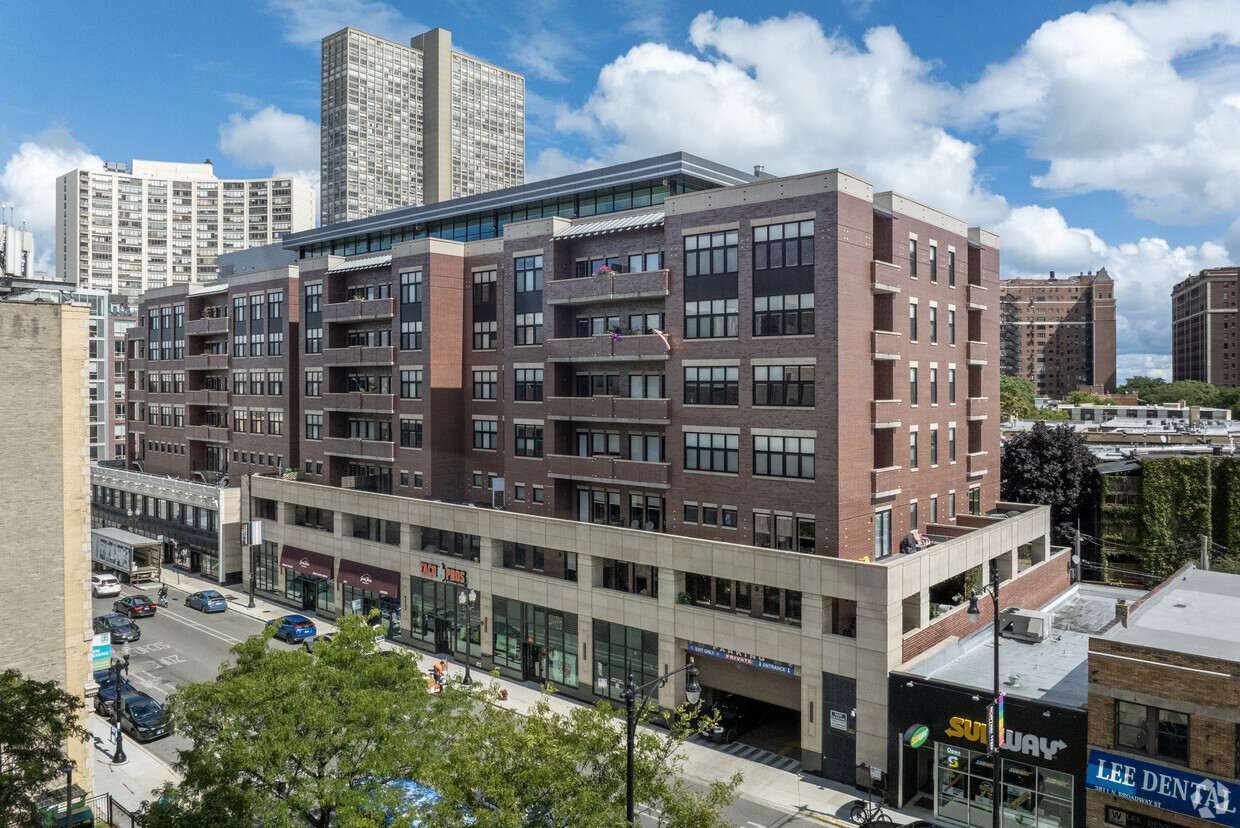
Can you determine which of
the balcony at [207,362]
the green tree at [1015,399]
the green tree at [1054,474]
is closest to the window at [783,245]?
the green tree at [1054,474]

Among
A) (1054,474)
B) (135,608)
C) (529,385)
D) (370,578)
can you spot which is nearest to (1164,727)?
(529,385)

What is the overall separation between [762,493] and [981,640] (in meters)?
12.0

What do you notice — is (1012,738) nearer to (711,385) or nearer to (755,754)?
(755,754)

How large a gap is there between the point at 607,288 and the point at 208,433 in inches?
1897

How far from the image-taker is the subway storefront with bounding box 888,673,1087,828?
2670cm

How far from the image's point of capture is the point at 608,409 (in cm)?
4209

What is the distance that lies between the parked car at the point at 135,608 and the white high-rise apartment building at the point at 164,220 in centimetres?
12373

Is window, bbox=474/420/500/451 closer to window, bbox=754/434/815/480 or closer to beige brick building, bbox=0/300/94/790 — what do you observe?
window, bbox=754/434/815/480

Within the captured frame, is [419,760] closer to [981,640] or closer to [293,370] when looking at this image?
[981,640]

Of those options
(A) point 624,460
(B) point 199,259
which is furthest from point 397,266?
(B) point 199,259

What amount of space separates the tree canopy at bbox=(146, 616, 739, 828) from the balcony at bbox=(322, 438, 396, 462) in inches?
1217

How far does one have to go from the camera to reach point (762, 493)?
37.2 metres

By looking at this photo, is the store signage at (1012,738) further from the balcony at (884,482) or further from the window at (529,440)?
the window at (529,440)

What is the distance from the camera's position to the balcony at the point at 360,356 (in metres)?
53.8
